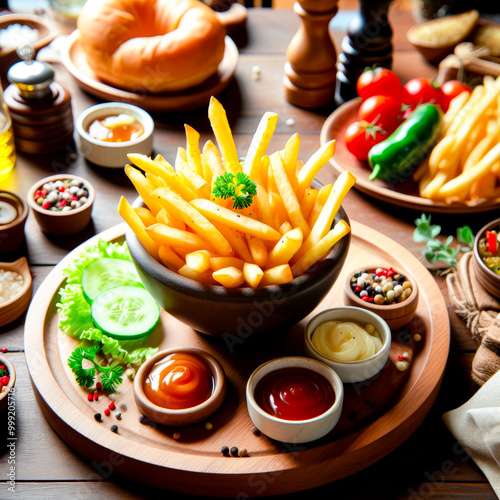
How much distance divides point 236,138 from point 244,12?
106 cm

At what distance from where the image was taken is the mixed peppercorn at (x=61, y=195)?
2453 mm

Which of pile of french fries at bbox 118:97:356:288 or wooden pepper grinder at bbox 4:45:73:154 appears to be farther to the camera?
wooden pepper grinder at bbox 4:45:73:154

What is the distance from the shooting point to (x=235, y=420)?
179 centimetres

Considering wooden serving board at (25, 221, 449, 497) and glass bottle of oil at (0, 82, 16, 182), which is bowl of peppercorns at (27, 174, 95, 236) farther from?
wooden serving board at (25, 221, 449, 497)

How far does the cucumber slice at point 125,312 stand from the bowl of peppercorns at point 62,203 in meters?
0.48

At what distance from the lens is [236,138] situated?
2.97 metres

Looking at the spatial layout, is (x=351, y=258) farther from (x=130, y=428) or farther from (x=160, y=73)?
(x=160, y=73)

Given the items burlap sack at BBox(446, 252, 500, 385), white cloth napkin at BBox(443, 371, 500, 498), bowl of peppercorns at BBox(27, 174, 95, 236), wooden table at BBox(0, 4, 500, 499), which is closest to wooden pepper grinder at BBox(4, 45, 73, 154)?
wooden table at BBox(0, 4, 500, 499)

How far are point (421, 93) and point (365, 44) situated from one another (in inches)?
15.6

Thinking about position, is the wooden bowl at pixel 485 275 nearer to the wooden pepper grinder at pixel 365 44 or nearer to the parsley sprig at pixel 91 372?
the parsley sprig at pixel 91 372

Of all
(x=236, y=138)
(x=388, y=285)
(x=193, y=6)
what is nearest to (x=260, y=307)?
(x=388, y=285)

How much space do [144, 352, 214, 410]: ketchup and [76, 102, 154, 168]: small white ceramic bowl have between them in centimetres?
114

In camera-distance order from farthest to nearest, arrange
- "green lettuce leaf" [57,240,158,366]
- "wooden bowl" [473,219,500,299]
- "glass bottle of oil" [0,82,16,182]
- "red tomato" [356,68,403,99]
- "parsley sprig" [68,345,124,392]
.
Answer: "red tomato" [356,68,403,99] → "glass bottle of oil" [0,82,16,182] → "wooden bowl" [473,219,500,299] → "green lettuce leaf" [57,240,158,366] → "parsley sprig" [68,345,124,392]

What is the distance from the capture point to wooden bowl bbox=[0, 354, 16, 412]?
1.79 m
